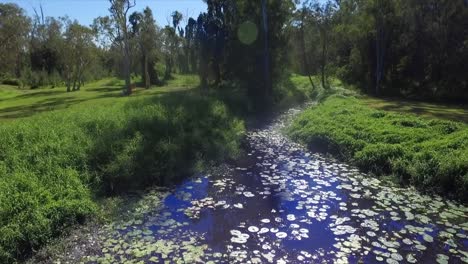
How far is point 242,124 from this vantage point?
20.6 m

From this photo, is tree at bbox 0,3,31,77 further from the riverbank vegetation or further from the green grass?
the green grass

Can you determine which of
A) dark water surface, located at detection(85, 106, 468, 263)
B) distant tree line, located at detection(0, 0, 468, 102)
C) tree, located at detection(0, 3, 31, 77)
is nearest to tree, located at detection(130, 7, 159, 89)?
distant tree line, located at detection(0, 0, 468, 102)

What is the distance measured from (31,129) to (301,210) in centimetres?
877

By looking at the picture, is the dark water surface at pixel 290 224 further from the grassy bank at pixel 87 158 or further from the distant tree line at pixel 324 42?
the distant tree line at pixel 324 42

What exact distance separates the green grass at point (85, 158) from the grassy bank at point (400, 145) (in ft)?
13.5

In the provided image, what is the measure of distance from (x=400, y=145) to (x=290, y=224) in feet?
20.1

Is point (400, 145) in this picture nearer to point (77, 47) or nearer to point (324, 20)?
point (324, 20)

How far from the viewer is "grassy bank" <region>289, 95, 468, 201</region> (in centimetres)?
989

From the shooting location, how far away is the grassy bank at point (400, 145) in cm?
989

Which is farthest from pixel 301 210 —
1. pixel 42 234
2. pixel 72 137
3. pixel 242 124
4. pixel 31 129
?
pixel 242 124

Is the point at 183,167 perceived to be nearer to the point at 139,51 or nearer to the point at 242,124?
the point at 242,124

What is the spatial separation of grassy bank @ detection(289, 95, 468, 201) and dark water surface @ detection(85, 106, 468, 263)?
0.71 metres

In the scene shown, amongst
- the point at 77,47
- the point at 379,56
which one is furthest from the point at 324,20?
the point at 77,47

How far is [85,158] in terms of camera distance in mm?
10547
